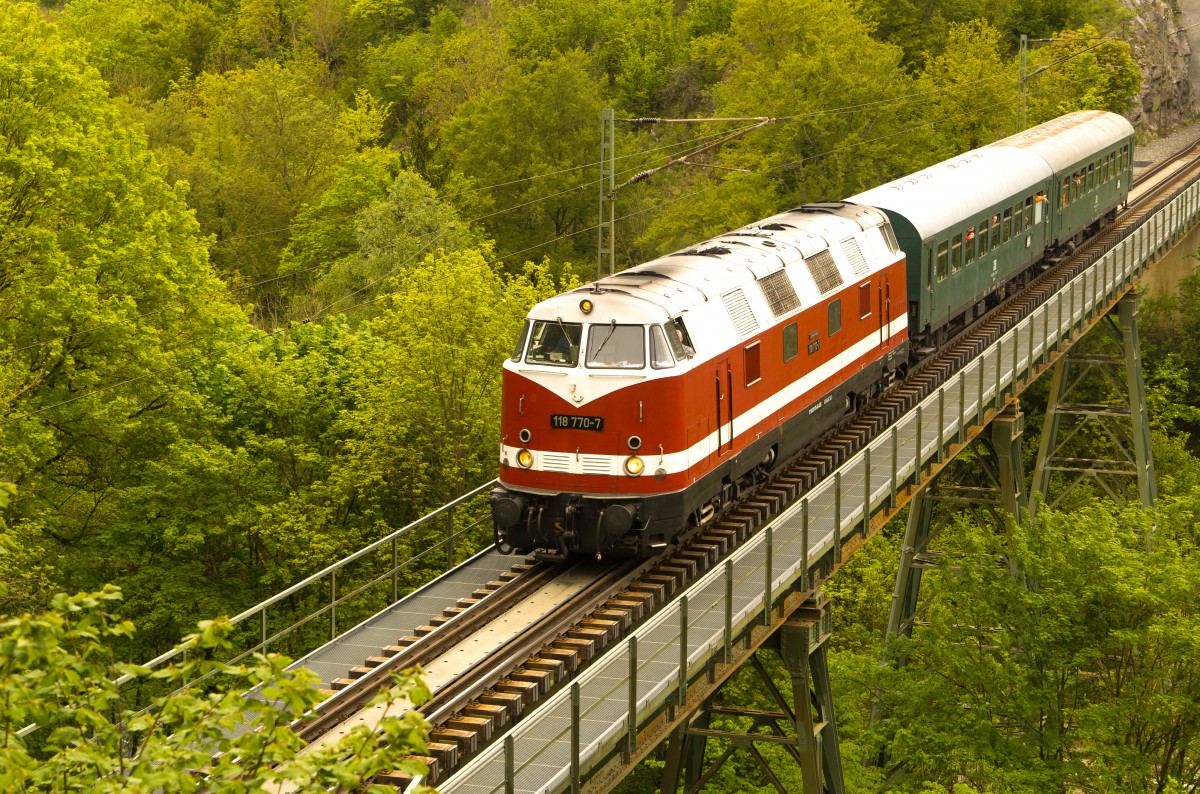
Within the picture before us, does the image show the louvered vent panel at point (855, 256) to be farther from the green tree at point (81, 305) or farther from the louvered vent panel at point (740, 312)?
the green tree at point (81, 305)

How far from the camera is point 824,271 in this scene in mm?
23781

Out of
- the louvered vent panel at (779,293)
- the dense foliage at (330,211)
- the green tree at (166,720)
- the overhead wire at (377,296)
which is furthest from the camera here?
the dense foliage at (330,211)

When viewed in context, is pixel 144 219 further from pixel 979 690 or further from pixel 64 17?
pixel 64 17

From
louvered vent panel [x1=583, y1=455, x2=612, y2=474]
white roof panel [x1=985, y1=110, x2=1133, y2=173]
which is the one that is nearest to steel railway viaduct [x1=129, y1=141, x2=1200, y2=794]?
louvered vent panel [x1=583, y1=455, x2=612, y2=474]

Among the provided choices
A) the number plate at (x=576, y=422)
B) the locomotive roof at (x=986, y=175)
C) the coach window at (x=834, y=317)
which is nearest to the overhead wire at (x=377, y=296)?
the locomotive roof at (x=986, y=175)

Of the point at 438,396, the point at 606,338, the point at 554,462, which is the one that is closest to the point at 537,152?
the point at 438,396

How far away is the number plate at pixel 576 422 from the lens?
1877 centimetres

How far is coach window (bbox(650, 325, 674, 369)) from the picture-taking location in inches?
732

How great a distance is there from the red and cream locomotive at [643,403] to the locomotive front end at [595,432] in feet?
0.06

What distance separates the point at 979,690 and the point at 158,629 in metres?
17.0

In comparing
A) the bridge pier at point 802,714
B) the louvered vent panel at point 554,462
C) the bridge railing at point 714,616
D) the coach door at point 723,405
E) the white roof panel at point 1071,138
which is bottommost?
the bridge pier at point 802,714

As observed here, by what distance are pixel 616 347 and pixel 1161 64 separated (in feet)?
241

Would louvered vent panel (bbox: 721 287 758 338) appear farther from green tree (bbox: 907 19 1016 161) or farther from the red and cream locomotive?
green tree (bbox: 907 19 1016 161)

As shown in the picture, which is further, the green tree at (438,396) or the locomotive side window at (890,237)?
the green tree at (438,396)
